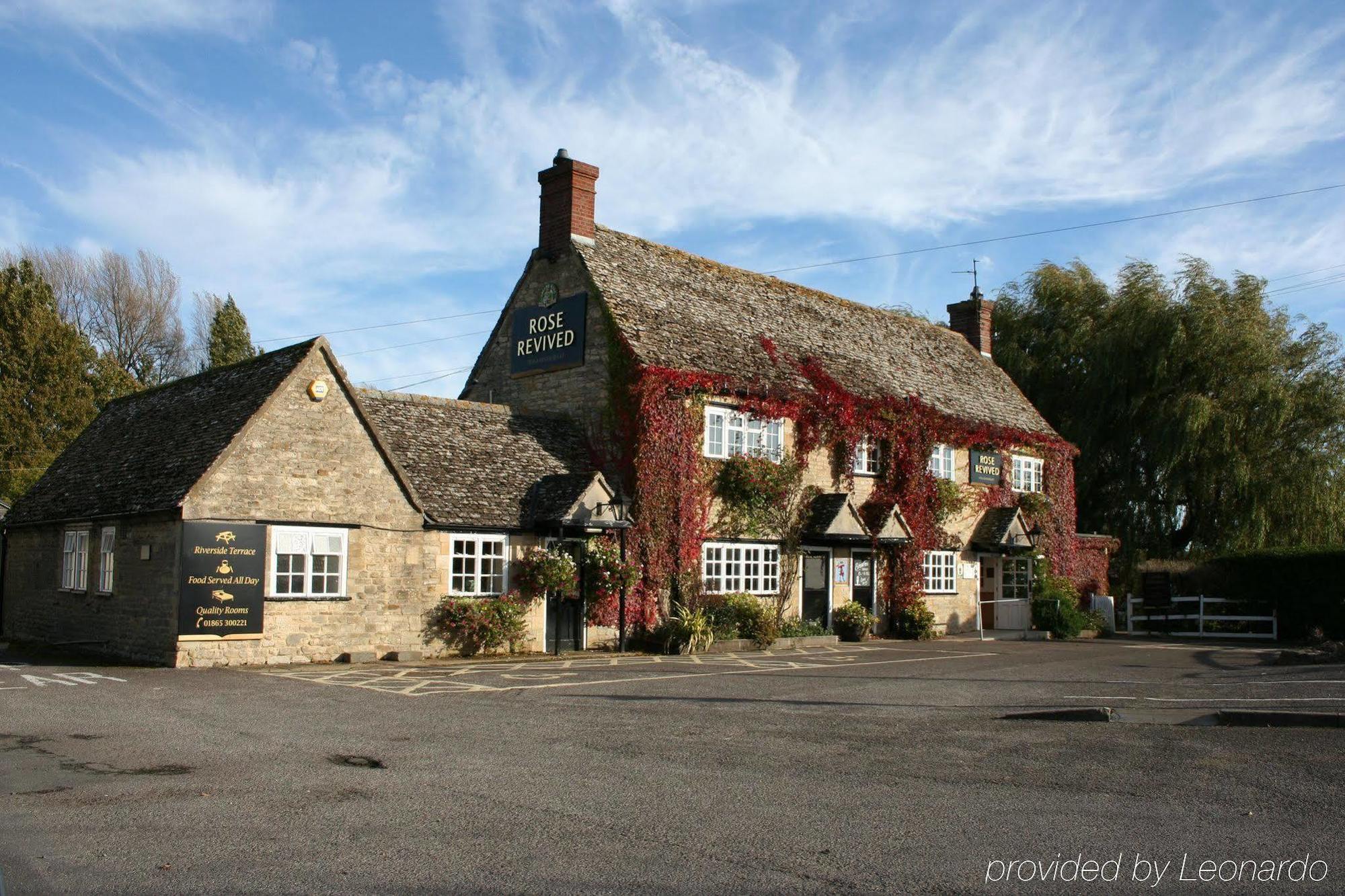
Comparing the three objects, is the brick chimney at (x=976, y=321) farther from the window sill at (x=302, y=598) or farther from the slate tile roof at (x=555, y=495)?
the window sill at (x=302, y=598)

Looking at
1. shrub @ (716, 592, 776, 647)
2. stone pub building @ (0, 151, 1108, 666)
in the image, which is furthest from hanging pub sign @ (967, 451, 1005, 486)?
shrub @ (716, 592, 776, 647)

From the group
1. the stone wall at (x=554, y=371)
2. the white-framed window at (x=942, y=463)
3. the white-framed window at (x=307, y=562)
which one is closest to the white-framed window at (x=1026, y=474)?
the white-framed window at (x=942, y=463)

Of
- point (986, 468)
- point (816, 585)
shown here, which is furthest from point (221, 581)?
point (986, 468)

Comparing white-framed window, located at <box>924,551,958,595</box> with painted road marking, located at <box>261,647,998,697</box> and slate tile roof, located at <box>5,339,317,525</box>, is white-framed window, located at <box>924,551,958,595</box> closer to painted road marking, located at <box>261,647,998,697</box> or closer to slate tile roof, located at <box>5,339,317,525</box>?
painted road marking, located at <box>261,647,998,697</box>

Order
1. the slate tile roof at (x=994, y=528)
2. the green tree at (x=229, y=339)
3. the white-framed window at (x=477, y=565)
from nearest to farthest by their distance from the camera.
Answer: the white-framed window at (x=477, y=565) → the slate tile roof at (x=994, y=528) → the green tree at (x=229, y=339)

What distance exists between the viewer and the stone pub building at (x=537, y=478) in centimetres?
1831

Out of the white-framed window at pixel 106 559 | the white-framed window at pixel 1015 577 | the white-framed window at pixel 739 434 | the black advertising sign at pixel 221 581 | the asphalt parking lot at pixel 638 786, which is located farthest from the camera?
the white-framed window at pixel 1015 577

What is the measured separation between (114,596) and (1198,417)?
2865cm

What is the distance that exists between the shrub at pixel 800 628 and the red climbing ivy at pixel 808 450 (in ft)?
8.91

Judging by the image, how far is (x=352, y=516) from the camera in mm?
19109

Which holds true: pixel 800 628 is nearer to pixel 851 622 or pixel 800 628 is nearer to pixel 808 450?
pixel 851 622

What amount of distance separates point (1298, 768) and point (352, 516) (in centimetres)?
1454

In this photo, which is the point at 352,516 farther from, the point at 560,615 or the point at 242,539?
the point at 560,615

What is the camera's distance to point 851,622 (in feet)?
85.3
